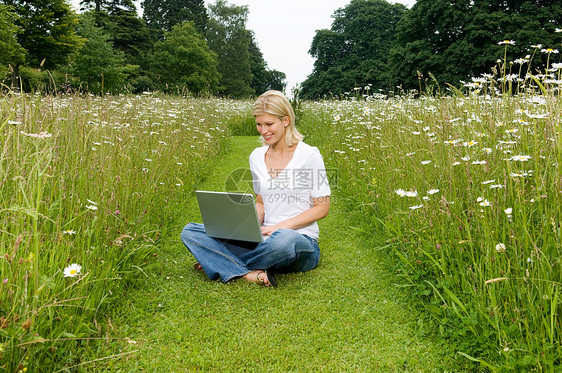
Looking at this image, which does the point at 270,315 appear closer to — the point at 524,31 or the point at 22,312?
the point at 22,312

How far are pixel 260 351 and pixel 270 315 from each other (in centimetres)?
40

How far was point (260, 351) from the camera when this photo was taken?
2.19 metres

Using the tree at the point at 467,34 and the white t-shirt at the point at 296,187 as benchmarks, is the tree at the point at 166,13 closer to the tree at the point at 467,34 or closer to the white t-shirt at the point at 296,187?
the tree at the point at 467,34

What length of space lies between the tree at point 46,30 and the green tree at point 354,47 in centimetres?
2035

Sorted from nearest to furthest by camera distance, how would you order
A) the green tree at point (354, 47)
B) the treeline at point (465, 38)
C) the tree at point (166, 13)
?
1. the treeline at point (465, 38)
2. the green tree at point (354, 47)
3. the tree at point (166, 13)

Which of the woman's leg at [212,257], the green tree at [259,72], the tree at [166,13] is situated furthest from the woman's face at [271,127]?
the green tree at [259,72]

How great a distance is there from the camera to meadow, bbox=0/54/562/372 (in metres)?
1.76

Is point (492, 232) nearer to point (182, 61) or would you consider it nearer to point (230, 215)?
point (230, 215)

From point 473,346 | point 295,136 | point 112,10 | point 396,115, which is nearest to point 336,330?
point 473,346

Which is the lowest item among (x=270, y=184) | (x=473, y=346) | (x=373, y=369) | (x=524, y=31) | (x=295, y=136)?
(x=373, y=369)

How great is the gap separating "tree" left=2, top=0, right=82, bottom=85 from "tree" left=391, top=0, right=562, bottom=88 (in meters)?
18.5

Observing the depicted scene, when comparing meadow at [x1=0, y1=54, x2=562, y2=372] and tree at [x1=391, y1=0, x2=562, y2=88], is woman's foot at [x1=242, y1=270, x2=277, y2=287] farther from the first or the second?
tree at [x1=391, y1=0, x2=562, y2=88]

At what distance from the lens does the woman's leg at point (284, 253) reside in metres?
2.86

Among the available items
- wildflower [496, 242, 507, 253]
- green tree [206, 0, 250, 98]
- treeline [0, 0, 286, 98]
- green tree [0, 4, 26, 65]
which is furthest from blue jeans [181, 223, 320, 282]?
green tree [206, 0, 250, 98]
